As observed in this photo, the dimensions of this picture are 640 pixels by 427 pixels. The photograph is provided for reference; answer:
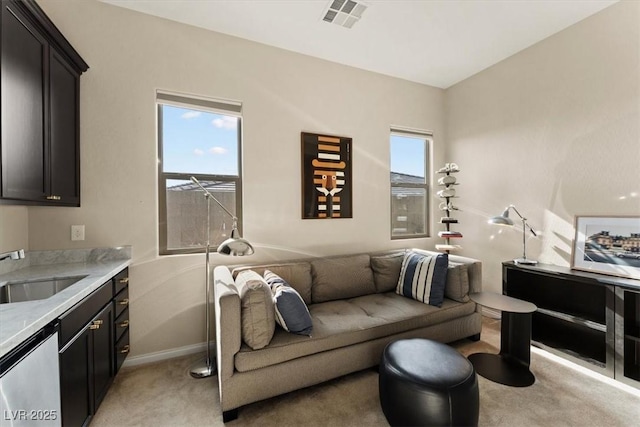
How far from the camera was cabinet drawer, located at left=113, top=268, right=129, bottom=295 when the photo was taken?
1.96 meters

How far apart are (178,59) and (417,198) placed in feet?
10.4

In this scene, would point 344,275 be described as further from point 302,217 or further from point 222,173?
point 222,173

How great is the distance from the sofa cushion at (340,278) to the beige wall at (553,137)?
1.65 meters

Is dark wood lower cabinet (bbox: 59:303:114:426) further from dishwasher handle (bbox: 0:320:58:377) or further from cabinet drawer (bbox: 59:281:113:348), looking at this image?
dishwasher handle (bbox: 0:320:58:377)

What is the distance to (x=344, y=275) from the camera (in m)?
2.74

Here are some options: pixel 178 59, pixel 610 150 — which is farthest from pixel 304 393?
pixel 610 150

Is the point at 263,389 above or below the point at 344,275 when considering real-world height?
below

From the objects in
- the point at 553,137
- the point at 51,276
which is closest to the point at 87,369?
the point at 51,276

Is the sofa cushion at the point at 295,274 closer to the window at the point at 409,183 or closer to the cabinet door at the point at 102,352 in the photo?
the cabinet door at the point at 102,352

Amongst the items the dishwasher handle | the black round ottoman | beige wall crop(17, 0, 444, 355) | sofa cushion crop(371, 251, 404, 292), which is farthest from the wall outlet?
sofa cushion crop(371, 251, 404, 292)

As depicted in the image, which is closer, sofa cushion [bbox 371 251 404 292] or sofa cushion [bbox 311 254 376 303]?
sofa cushion [bbox 311 254 376 303]

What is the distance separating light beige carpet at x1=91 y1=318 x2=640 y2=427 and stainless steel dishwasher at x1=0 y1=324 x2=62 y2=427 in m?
0.68

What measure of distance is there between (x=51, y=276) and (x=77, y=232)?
567 millimetres

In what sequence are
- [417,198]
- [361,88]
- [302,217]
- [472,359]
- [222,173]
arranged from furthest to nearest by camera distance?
[417,198], [361,88], [302,217], [222,173], [472,359]
